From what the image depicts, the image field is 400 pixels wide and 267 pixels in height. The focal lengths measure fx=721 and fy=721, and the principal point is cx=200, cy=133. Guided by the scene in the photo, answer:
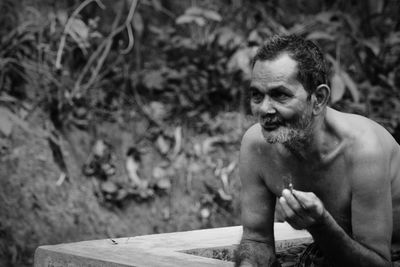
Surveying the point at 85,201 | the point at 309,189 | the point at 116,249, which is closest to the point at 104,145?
the point at 85,201

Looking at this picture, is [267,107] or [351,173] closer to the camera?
[267,107]

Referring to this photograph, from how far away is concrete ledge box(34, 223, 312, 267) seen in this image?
3455 mm

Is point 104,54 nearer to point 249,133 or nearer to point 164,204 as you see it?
point 164,204

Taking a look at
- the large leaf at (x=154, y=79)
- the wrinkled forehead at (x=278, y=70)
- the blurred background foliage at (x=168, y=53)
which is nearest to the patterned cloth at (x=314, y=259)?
the wrinkled forehead at (x=278, y=70)

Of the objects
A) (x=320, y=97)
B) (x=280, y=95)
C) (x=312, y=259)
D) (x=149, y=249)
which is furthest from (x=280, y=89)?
(x=149, y=249)

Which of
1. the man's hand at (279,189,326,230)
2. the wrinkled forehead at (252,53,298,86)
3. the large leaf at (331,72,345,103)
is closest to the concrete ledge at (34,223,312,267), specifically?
the man's hand at (279,189,326,230)

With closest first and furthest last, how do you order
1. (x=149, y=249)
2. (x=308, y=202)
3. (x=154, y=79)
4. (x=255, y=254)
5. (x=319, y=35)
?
(x=308, y=202)
(x=255, y=254)
(x=149, y=249)
(x=319, y=35)
(x=154, y=79)

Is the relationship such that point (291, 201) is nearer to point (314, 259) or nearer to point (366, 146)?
point (366, 146)

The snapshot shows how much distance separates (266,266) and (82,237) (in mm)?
3353

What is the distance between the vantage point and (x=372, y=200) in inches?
125

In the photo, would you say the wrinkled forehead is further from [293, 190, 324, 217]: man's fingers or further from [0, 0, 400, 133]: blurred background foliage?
[0, 0, 400, 133]: blurred background foliage

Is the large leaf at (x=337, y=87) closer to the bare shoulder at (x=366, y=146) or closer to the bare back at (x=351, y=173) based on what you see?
the bare back at (x=351, y=173)

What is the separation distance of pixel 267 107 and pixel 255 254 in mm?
830

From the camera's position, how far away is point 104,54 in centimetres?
758
